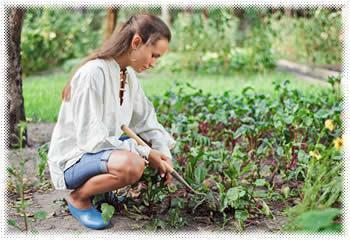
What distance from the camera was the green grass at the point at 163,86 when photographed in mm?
4197

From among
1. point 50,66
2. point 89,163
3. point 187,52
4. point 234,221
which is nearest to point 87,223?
point 89,163

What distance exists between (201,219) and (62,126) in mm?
886

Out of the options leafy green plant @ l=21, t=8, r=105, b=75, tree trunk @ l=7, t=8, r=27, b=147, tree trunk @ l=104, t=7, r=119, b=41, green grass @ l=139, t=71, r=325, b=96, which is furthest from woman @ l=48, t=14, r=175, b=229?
leafy green plant @ l=21, t=8, r=105, b=75

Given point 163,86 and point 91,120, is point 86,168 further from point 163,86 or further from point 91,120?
point 163,86

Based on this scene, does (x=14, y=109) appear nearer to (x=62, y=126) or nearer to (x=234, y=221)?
(x=62, y=126)

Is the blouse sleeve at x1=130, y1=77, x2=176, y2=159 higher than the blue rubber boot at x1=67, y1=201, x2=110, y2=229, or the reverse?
the blouse sleeve at x1=130, y1=77, x2=176, y2=159

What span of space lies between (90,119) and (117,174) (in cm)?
29

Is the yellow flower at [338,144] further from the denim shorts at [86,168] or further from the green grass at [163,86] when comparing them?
the green grass at [163,86]

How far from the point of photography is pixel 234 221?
2277 mm

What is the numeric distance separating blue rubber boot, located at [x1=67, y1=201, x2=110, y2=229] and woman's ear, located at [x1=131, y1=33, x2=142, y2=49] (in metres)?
0.85

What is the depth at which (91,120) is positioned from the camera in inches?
79.2

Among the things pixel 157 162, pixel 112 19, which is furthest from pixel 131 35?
pixel 112 19

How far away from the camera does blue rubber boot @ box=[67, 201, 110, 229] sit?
2.11 metres

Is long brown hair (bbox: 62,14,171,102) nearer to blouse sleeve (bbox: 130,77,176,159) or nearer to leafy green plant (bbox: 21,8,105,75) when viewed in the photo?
blouse sleeve (bbox: 130,77,176,159)
